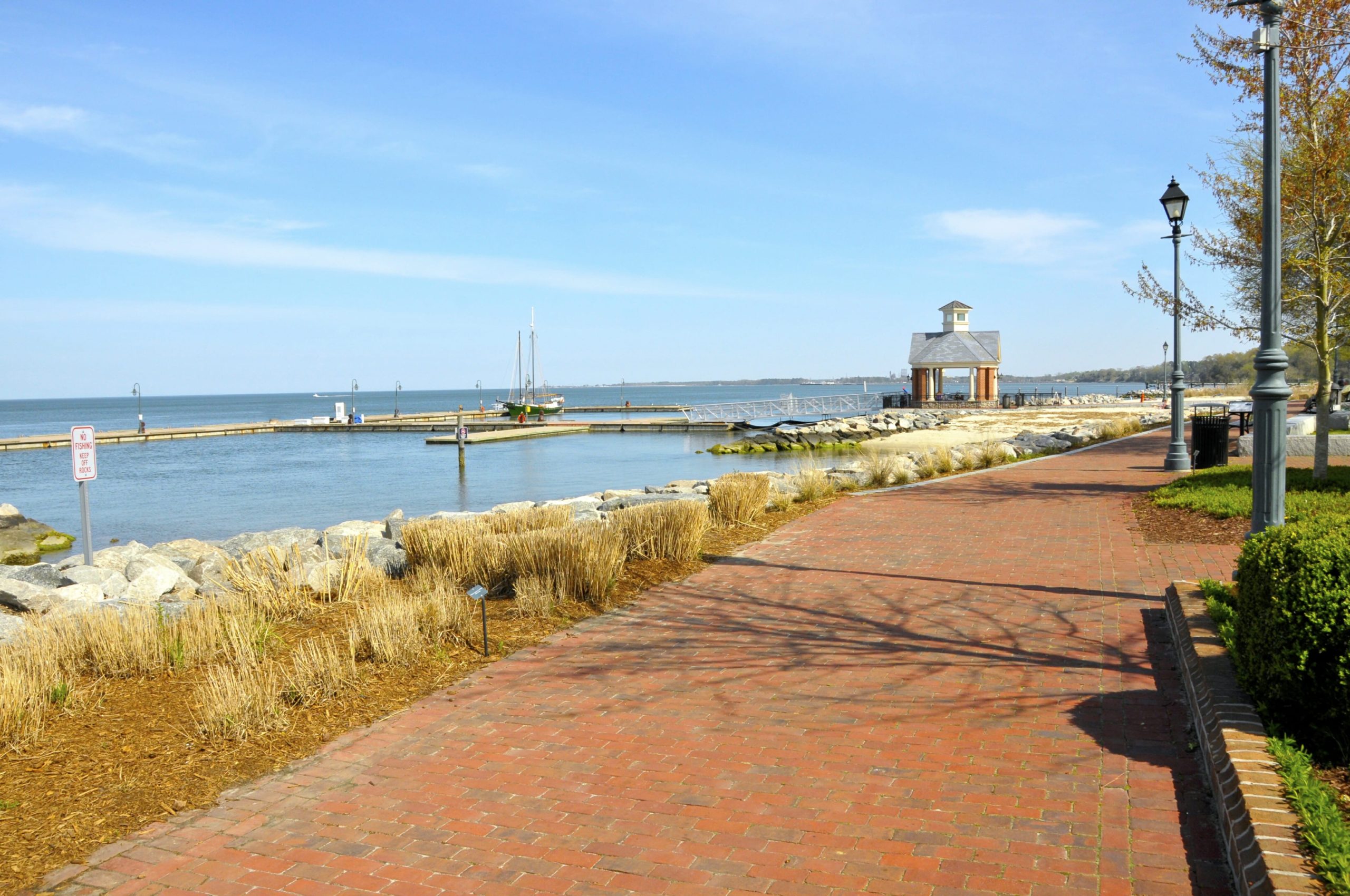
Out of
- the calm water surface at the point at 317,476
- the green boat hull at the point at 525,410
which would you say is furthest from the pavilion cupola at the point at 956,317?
the green boat hull at the point at 525,410

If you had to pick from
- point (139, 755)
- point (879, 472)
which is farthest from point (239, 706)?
point (879, 472)

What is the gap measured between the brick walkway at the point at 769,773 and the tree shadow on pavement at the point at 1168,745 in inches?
0.7

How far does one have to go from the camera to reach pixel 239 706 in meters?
5.44

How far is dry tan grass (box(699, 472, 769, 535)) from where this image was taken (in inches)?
483

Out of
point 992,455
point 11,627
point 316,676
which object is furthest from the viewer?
point 992,455

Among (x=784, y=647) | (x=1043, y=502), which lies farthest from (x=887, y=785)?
(x=1043, y=502)

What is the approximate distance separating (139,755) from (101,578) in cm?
785

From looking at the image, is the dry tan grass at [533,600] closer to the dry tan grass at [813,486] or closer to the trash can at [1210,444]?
the dry tan grass at [813,486]

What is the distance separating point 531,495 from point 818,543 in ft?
62.0

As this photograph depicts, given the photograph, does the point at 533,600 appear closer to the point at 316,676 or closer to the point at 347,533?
the point at 316,676

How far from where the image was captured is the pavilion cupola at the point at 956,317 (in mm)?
62000

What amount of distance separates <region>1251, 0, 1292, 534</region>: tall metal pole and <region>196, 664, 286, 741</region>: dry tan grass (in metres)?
6.74

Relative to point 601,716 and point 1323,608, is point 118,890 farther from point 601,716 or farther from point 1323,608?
point 1323,608

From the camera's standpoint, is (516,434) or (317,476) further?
(516,434)
